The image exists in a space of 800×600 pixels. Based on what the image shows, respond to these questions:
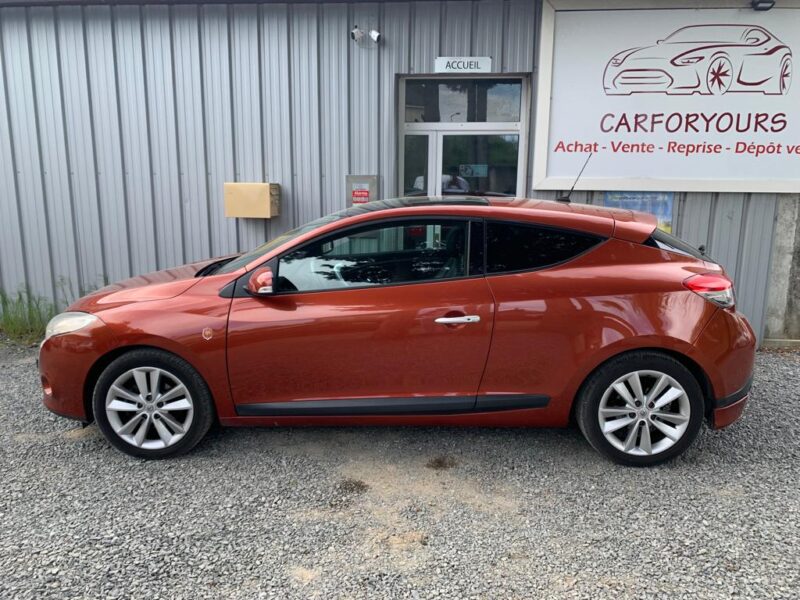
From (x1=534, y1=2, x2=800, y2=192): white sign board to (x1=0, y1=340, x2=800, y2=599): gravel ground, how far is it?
2.85 meters

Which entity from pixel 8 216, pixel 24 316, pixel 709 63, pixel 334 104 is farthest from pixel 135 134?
pixel 709 63

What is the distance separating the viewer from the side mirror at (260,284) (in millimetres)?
3457

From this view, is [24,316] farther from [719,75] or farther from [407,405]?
[719,75]

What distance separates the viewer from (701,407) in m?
3.46

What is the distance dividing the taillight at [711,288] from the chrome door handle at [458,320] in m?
1.20

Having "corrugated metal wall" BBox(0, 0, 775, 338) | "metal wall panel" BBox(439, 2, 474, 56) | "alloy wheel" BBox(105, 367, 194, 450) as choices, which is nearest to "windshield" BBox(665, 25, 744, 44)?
"corrugated metal wall" BBox(0, 0, 775, 338)

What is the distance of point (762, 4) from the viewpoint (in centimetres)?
557

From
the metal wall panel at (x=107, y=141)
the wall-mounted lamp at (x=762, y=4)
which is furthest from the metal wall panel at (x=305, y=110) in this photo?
the wall-mounted lamp at (x=762, y=4)

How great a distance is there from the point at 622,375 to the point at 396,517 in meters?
1.51

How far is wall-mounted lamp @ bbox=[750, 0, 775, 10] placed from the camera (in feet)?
18.2

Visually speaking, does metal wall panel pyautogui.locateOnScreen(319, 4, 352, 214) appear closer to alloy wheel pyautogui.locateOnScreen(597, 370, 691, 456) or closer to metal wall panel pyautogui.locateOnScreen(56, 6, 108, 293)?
metal wall panel pyautogui.locateOnScreen(56, 6, 108, 293)

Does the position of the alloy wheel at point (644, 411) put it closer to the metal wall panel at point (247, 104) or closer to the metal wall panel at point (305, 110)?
the metal wall panel at point (305, 110)

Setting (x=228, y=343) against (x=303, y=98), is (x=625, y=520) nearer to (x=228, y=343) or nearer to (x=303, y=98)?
(x=228, y=343)

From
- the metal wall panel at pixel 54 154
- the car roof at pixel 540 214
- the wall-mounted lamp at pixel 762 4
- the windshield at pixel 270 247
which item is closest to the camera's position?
the car roof at pixel 540 214
